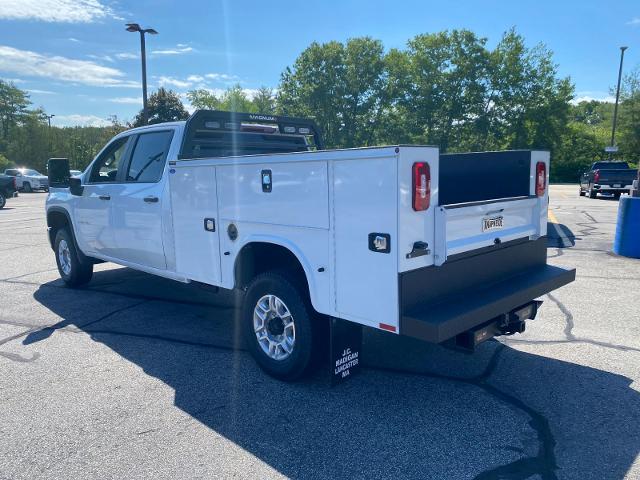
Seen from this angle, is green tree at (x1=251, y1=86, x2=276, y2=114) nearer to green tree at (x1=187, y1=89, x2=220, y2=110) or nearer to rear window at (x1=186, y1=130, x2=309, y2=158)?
green tree at (x1=187, y1=89, x2=220, y2=110)

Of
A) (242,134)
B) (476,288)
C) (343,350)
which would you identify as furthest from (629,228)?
(343,350)

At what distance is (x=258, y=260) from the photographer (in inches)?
174

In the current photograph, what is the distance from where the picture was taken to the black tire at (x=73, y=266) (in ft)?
23.5

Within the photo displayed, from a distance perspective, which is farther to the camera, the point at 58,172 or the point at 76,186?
the point at 58,172

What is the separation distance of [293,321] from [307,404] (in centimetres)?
62

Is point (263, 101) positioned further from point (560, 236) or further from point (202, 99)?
point (560, 236)

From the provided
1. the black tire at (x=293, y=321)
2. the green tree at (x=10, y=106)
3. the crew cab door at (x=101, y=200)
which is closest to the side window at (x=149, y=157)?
the crew cab door at (x=101, y=200)

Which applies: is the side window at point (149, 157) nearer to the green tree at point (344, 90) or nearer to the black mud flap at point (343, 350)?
the black mud flap at point (343, 350)

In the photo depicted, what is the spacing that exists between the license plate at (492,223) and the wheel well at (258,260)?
1501mm

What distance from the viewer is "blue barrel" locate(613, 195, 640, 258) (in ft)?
29.9

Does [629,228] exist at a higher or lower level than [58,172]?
lower

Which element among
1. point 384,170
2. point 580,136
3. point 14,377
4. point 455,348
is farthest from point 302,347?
point 580,136

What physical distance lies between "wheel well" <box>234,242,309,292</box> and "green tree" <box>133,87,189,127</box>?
119 ft

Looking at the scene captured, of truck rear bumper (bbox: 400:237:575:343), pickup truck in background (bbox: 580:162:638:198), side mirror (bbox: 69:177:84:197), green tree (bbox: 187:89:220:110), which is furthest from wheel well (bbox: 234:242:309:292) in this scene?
green tree (bbox: 187:89:220:110)
